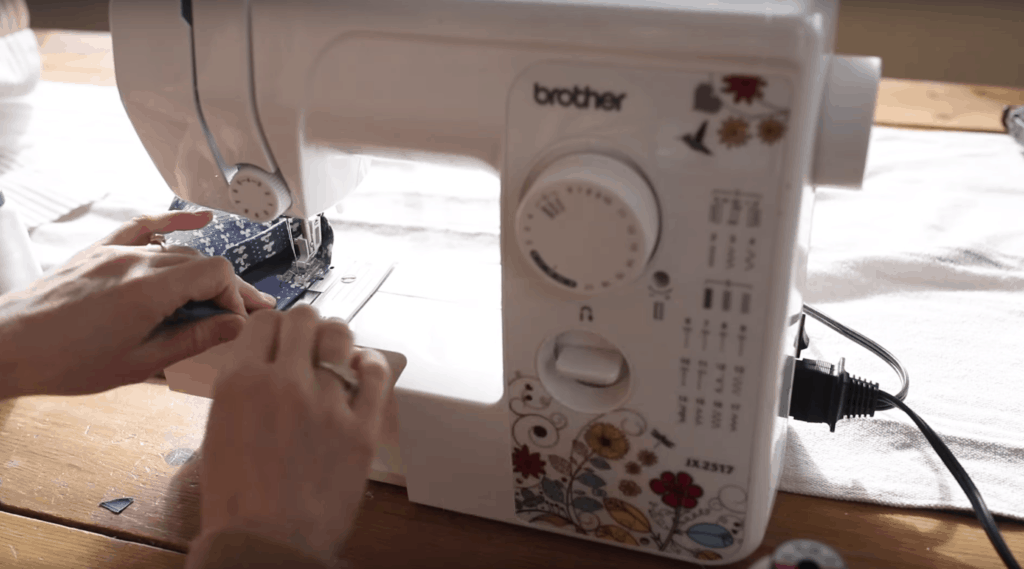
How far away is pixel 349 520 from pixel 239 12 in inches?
15.4

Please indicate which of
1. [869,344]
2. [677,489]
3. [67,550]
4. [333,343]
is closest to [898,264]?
[869,344]

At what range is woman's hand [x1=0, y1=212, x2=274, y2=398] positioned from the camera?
0.69 meters

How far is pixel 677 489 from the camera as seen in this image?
2.15ft

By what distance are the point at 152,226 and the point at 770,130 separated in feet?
1.95

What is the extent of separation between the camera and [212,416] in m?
0.56

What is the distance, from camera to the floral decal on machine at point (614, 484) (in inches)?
25.6

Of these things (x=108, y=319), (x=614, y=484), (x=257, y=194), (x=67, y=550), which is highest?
(x=257, y=194)

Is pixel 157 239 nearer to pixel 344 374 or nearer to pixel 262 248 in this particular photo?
pixel 262 248

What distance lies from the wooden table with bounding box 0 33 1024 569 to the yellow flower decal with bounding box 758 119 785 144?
0.38 m

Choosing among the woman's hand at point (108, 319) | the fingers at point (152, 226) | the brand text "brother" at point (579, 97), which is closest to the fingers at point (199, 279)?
the woman's hand at point (108, 319)

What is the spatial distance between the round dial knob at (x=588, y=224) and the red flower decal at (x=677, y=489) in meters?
0.18

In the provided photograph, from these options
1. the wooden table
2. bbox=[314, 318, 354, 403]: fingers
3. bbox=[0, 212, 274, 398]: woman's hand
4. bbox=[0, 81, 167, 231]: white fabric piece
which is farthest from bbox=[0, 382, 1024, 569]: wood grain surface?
bbox=[0, 81, 167, 231]: white fabric piece

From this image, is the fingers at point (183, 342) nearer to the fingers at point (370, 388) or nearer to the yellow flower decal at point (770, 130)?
the fingers at point (370, 388)

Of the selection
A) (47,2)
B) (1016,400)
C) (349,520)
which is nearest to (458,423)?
(349,520)
